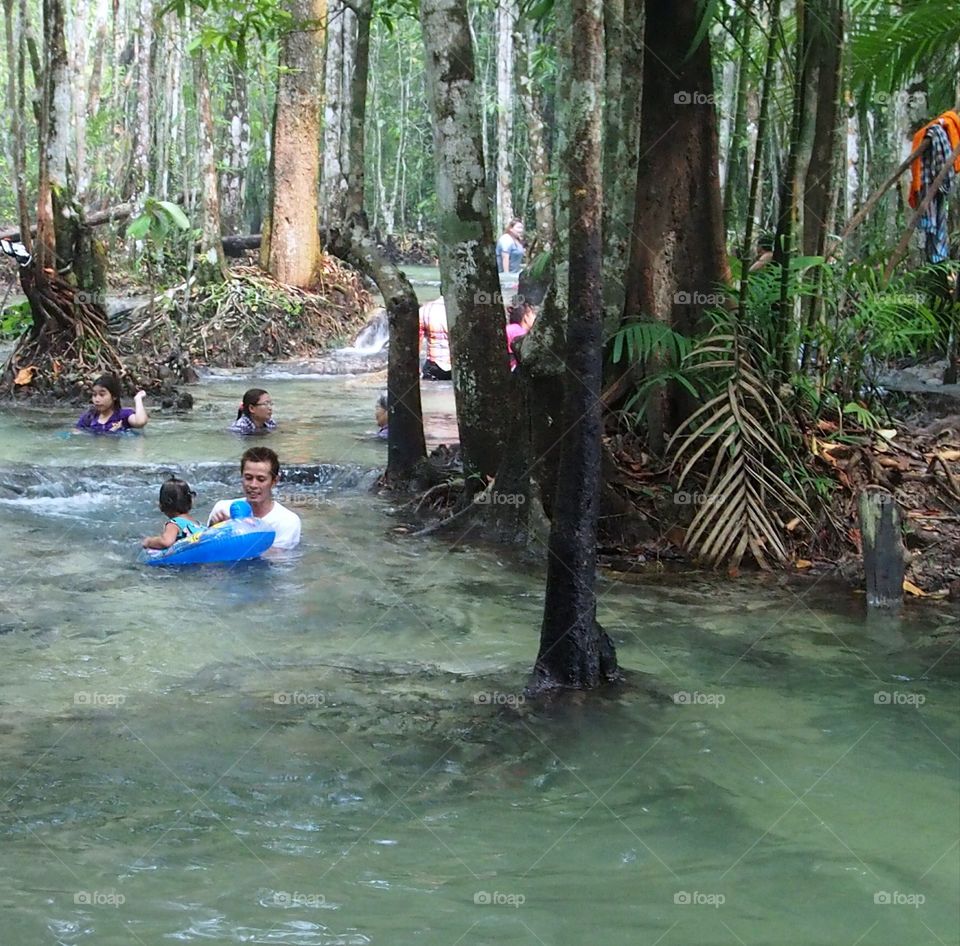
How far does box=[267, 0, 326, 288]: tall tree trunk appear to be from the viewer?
1906 centimetres

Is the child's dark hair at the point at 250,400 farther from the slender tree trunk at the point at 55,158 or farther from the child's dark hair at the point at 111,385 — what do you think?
the slender tree trunk at the point at 55,158

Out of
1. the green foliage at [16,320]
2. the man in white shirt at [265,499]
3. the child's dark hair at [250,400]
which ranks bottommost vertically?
the man in white shirt at [265,499]

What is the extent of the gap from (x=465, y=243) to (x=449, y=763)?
4.63m

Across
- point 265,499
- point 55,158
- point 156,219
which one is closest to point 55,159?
point 55,158

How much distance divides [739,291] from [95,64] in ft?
68.7

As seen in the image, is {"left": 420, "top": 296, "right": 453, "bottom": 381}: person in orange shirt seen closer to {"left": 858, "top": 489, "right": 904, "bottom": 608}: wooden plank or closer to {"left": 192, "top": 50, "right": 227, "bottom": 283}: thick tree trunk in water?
{"left": 192, "top": 50, "right": 227, "bottom": 283}: thick tree trunk in water

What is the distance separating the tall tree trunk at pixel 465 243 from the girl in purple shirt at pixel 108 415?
15.2ft

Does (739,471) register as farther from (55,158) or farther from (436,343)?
(55,158)

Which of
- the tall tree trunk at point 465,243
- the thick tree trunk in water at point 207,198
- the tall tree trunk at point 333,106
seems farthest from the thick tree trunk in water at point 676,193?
the tall tree trunk at point 333,106

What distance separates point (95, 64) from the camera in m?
26.2

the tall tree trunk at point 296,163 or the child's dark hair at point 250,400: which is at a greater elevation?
the tall tree trunk at point 296,163

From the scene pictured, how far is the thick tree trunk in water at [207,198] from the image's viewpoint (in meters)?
17.8

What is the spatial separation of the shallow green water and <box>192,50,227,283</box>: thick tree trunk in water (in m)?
9.94

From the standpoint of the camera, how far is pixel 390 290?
10156 millimetres
